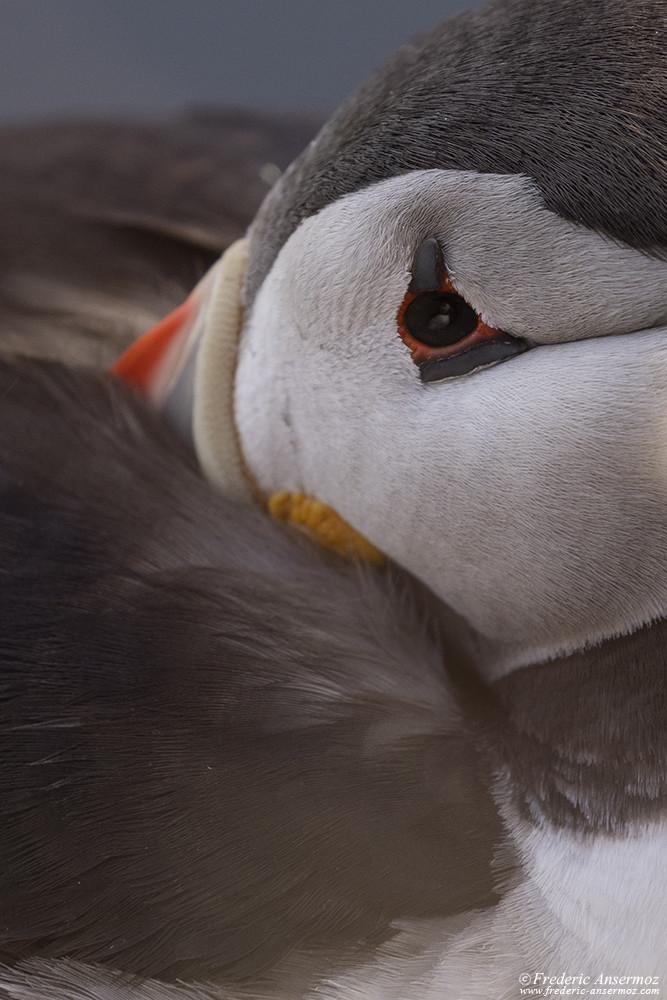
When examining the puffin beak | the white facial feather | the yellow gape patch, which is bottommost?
the yellow gape patch

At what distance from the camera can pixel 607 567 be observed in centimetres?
93

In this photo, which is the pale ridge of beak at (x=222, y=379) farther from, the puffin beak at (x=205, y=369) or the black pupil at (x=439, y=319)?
the black pupil at (x=439, y=319)

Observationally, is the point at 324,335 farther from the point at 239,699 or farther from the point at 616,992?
the point at 616,992

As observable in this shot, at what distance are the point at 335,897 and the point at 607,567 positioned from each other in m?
0.40

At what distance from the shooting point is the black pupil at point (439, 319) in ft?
3.06

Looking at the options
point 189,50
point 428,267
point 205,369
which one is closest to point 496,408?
point 428,267

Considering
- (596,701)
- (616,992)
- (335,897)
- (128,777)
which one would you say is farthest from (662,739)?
(128,777)

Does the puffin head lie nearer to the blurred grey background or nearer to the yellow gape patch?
the yellow gape patch

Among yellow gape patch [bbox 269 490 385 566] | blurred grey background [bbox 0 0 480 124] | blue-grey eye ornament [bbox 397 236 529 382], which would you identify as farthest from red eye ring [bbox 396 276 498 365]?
blurred grey background [bbox 0 0 480 124]

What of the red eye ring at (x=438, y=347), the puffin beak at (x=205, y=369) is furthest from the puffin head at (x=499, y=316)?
the puffin beak at (x=205, y=369)

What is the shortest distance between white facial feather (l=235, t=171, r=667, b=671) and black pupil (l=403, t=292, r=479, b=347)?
2cm

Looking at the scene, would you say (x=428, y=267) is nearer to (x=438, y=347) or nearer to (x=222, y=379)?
(x=438, y=347)

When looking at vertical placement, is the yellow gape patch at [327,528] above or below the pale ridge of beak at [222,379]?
below

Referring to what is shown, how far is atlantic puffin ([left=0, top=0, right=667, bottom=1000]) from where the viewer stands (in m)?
0.85
